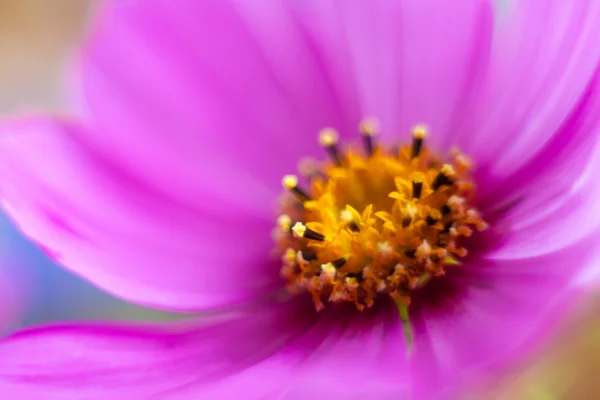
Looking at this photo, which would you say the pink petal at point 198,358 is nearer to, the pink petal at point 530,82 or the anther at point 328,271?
the anther at point 328,271

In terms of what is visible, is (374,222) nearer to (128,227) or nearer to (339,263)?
(339,263)

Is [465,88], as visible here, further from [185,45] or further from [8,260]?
[8,260]

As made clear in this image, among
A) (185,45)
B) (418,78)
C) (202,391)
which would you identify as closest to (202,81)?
(185,45)

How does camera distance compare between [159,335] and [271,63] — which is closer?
[159,335]

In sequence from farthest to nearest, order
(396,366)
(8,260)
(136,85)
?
(8,260), (136,85), (396,366)

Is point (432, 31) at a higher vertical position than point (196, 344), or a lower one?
higher

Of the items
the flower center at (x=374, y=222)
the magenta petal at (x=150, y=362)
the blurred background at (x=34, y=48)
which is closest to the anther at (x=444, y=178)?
the flower center at (x=374, y=222)
